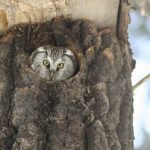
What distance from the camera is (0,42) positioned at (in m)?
3.54

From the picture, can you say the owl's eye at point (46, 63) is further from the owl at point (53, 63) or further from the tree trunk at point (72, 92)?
the tree trunk at point (72, 92)

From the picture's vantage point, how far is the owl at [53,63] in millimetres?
3512

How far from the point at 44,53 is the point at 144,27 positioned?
3.14 metres

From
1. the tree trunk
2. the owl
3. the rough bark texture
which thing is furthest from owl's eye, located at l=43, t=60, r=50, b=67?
the rough bark texture

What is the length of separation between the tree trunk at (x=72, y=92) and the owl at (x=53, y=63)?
0.19 ft

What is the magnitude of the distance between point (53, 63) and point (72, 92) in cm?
50

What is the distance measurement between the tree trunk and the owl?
6cm

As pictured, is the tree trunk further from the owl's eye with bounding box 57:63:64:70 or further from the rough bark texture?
the owl's eye with bounding box 57:63:64:70

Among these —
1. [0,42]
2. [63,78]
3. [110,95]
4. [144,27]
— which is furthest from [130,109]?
[144,27]

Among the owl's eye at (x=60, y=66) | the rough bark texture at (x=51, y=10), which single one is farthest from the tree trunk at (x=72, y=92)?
the owl's eye at (x=60, y=66)

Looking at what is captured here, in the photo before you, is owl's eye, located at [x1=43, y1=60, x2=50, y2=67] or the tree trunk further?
owl's eye, located at [x1=43, y1=60, x2=50, y2=67]

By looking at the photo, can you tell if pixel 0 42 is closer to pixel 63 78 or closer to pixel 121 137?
pixel 63 78

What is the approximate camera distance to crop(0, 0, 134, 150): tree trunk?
10.1 feet

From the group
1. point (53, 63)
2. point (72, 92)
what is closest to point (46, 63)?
point (53, 63)
